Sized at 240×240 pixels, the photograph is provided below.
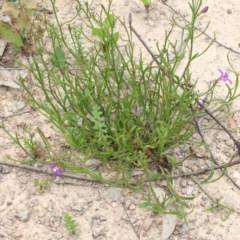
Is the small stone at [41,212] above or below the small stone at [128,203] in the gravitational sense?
below

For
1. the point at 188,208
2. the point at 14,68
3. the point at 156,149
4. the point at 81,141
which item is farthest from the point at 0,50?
the point at 188,208

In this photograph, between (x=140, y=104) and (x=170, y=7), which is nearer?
(x=140, y=104)

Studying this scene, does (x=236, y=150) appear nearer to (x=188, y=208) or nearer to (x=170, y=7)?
(x=188, y=208)

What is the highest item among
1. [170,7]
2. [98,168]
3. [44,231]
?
[170,7]

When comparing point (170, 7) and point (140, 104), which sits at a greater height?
point (170, 7)

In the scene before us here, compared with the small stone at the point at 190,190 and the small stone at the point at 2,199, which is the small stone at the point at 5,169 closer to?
the small stone at the point at 2,199

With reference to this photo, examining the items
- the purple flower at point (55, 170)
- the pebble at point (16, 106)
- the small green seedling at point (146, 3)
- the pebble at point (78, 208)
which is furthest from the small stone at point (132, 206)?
the small green seedling at point (146, 3)
